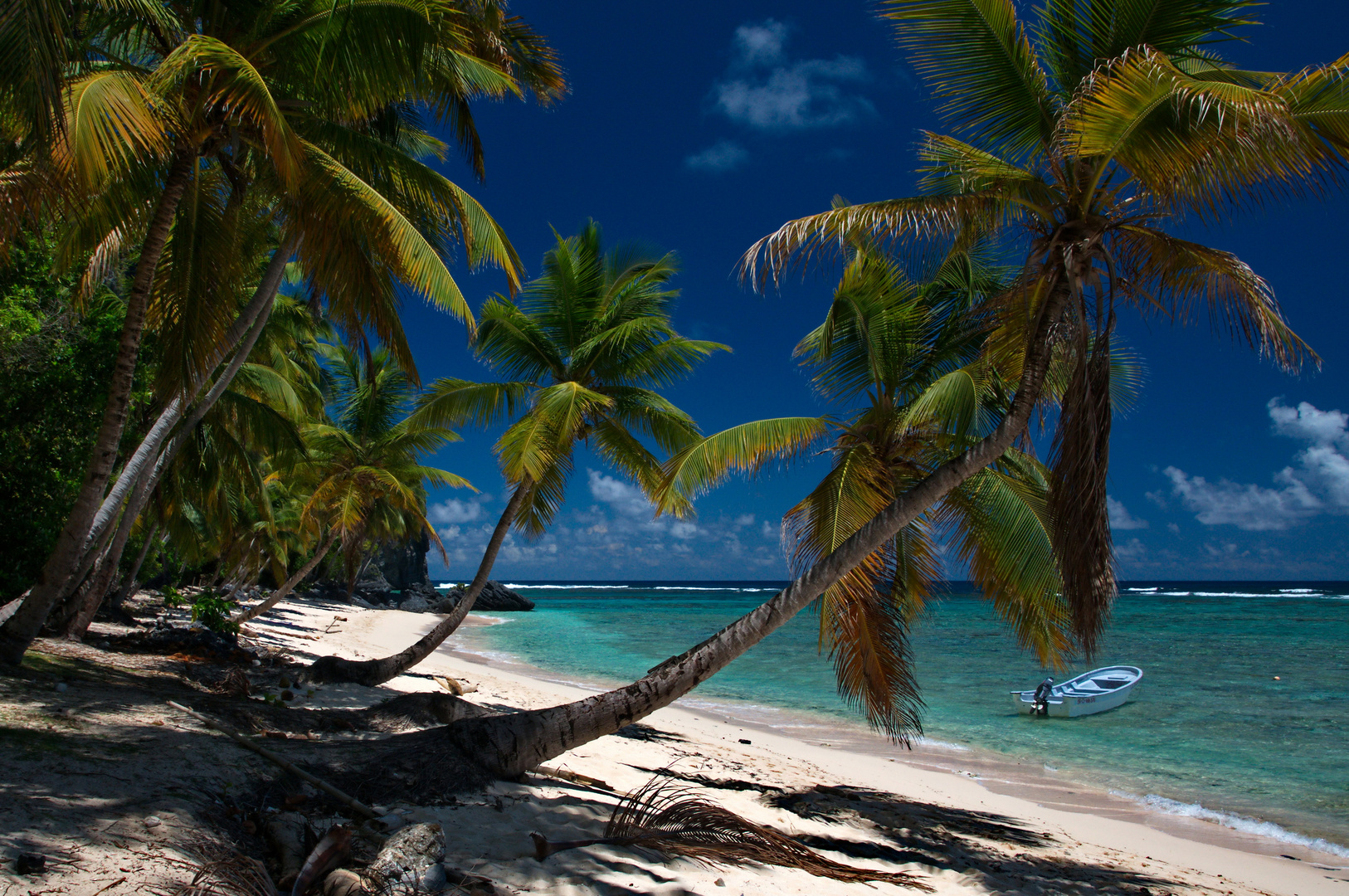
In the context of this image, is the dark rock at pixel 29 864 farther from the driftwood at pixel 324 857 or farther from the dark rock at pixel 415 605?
the dark rock at pixel 415 605

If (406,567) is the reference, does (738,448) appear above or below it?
above

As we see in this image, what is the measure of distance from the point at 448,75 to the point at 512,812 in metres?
6.51

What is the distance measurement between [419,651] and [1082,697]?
41.5 feet

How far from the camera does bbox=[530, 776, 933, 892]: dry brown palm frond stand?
418cm

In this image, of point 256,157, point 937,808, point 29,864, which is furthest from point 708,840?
point 256,157

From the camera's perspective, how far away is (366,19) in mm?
5770

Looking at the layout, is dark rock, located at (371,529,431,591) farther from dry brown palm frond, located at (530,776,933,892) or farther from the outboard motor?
dry brown palm frond, located at (530,776,933,892)

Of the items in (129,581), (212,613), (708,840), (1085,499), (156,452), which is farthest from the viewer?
(129,581)

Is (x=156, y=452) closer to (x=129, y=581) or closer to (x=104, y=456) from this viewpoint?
(x=104, y=456)

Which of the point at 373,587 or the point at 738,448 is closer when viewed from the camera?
the point at 738,448

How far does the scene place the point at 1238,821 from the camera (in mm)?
8203

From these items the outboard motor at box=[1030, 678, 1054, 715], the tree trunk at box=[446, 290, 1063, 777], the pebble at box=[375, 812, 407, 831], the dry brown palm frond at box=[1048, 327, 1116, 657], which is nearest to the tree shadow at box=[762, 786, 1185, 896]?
the tree trunk at box=[446, 290, 1063, 777]

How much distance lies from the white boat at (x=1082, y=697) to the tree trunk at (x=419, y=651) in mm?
11259

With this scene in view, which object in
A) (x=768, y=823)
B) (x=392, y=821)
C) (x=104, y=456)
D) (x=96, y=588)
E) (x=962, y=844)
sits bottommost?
(x=962, y=844)
